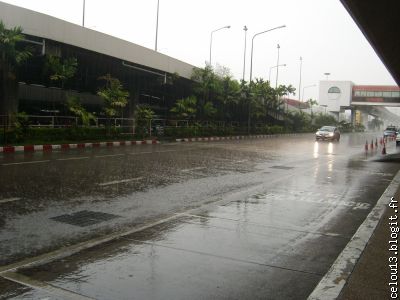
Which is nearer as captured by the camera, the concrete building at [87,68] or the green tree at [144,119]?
the concrete building at [87,68]

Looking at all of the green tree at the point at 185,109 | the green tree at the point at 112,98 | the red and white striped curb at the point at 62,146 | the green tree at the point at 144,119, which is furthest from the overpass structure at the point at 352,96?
the green tree at the point at 112,98

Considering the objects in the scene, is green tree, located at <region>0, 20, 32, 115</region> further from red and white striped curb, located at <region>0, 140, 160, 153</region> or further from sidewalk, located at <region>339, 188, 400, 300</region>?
sidewalk, located at <region>339, 188, 400, 300</region>

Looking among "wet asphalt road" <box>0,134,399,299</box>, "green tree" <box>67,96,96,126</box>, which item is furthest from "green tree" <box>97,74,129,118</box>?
"wet asphalt road" <box>0,134,399,299</box>

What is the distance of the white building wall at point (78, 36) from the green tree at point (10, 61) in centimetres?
82

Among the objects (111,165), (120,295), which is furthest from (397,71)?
(120,295)

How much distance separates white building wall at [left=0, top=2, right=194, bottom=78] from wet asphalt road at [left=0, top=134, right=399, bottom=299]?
32.5 feet

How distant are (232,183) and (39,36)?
48.3ft

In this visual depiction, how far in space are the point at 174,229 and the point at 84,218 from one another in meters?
1.57

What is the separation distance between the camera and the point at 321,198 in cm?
1067

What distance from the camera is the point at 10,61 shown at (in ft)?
71.4

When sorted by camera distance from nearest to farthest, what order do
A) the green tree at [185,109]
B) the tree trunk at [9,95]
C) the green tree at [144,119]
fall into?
the tree trunk at [9,95]
the green tree at [144,119]
the green tree at [185,109]

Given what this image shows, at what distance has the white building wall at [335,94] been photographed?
3561 inches

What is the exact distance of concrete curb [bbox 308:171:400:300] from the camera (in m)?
4.67

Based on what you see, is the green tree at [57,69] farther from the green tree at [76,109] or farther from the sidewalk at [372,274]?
the sidewalk at [372,274]
